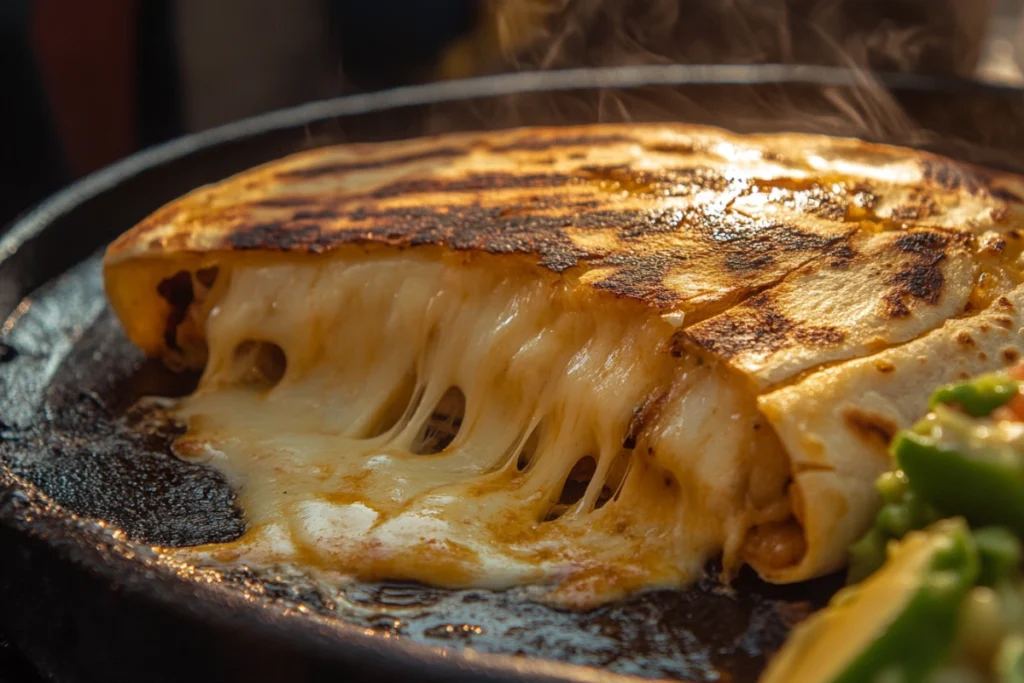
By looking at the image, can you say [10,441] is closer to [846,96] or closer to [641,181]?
[641,181]

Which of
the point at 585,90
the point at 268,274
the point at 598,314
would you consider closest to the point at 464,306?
the point at 598,314

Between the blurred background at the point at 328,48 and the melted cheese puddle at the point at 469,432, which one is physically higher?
the blurred background at the point at 328,48

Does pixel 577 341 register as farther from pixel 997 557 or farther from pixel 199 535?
pixel 997 557

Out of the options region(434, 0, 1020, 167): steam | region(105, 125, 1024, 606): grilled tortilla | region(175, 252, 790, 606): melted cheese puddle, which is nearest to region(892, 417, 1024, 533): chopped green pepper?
region(105, 125, 1024, 606): grilled tortilla

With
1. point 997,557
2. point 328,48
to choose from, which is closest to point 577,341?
point 997,557

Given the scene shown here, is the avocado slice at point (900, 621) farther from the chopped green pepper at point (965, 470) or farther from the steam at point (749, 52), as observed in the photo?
the steam at point (749, 52)

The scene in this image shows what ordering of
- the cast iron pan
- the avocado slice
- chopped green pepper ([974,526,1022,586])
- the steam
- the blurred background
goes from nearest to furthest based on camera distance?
the avocado slice → chopped green pepper ([974,526,1022,586]) → the cast iron pan → the steam → the blurred background

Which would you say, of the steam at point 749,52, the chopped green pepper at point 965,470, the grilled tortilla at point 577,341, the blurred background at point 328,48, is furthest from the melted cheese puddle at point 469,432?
the blurred background at point 328,48

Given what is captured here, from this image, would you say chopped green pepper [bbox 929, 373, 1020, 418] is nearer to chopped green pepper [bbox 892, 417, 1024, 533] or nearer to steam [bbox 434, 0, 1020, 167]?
chopped green pepper [bbox 892, 417, 1024, 533]
